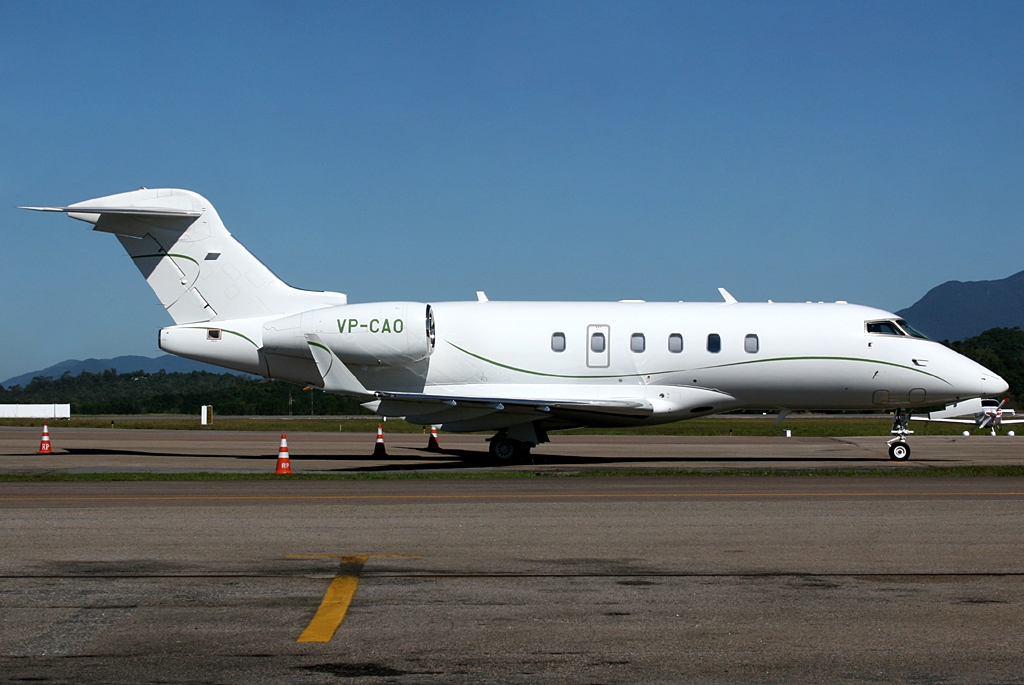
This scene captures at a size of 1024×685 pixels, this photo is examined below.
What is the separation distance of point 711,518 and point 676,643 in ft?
19.0

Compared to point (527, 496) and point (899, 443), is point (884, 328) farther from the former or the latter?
point (527, 496)

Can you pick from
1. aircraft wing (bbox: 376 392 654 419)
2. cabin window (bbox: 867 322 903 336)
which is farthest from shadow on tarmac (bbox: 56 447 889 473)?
cabin window (bbox: 867 322 903 336)

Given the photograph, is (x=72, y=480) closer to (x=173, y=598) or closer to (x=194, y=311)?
(x=194, y=311)

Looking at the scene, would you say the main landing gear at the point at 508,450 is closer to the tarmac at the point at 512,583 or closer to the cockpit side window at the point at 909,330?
the tarmac at the point at 512,583

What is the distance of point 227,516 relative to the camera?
12.0 m

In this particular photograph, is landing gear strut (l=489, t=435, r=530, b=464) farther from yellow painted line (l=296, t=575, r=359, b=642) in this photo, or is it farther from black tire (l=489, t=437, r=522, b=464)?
yellow painted line (l=296, t=575, r=359, b=642)

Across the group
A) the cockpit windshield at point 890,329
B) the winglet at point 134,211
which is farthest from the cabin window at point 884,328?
the winglet at point 134,211

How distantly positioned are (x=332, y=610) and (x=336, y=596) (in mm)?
484

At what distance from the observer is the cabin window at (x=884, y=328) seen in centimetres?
2353

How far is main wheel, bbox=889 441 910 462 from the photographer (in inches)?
914

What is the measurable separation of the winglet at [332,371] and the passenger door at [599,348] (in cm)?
516

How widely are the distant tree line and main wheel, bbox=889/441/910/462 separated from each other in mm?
32426

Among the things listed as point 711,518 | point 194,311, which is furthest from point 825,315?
point 194,311

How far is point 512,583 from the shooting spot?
809 cm
